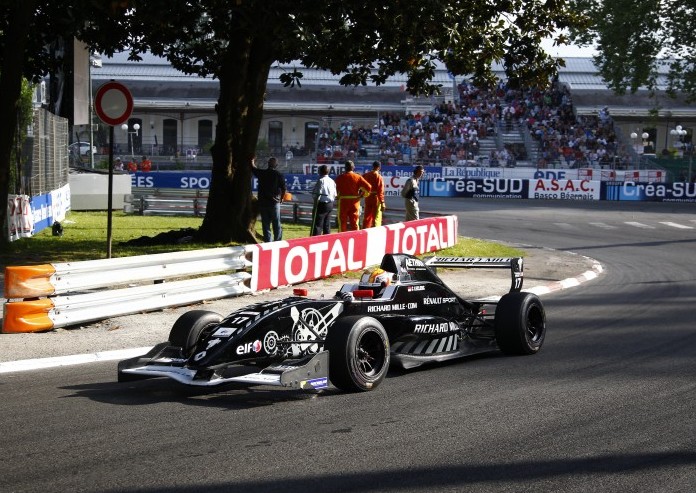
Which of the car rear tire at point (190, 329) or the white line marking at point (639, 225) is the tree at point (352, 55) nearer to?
the car rear tire at point (190, 329)

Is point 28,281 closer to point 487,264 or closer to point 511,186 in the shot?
point 487,264

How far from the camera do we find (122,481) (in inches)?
210

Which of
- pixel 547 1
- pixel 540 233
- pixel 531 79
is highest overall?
pixel 547 1

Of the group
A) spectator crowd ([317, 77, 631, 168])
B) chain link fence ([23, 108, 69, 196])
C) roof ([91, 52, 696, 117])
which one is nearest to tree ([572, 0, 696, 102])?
spectator crowd ([317, 77, 631, 168])

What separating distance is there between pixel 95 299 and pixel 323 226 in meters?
9.25

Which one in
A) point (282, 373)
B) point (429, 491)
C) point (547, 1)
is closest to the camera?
point (429, 491)

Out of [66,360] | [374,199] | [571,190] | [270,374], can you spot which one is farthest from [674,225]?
[270,374]

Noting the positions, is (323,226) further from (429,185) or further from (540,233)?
(429,185)

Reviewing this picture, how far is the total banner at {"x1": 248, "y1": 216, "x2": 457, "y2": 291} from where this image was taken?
45.1 ft

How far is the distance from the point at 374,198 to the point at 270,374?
1381 cm

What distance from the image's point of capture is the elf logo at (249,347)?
24.6ft

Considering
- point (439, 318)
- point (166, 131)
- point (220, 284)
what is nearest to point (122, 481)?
point (439, 318)

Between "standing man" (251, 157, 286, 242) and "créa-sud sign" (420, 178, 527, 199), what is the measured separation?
1004 inches

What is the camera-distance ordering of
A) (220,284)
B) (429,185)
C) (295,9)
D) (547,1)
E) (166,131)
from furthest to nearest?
(166,131) < (429,185) < (547,1) < (295,9) < (220,284)
